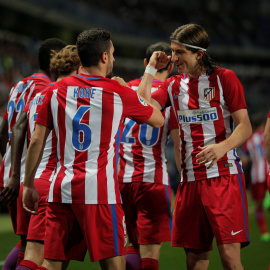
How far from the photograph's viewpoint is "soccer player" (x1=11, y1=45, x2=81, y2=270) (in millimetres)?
3660

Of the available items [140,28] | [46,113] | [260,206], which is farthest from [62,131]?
[140,28]

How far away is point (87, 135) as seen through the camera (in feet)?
9.87

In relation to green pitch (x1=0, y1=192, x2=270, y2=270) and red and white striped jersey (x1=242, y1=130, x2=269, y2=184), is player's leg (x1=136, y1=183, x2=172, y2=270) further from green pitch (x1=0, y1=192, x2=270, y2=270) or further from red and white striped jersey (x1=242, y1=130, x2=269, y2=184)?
red and white striped jersey (x1=242, y1=130, x2=269, y2=184)

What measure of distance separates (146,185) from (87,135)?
149 cm

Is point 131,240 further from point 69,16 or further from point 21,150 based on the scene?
point 69,16

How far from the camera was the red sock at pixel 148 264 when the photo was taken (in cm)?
412

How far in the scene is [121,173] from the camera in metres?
4.48

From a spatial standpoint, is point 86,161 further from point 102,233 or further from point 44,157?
point 44,157

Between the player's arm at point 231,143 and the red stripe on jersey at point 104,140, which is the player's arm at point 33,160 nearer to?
the red stripe on jersey at point 104,140

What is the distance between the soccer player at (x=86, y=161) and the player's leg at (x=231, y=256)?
2.52 ft

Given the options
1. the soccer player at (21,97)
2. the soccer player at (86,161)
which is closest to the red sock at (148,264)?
the soccer player at (21,97)

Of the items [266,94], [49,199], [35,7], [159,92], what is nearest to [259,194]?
[159,92]

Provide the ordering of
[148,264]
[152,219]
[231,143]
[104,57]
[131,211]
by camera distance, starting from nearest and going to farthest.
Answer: [104,57], [231,143], [148,264], [152,219], [131,211]

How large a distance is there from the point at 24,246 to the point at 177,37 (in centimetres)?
208
